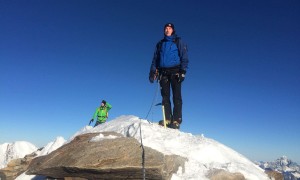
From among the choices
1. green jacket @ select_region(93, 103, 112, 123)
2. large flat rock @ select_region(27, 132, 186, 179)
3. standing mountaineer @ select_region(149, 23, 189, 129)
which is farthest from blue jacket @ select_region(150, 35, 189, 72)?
green jacket @ select_region(93, 103, 112, 123)

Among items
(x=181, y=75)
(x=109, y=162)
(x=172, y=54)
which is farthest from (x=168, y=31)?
(x=109, y=162)

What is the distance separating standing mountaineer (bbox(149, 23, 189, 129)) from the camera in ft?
39.3

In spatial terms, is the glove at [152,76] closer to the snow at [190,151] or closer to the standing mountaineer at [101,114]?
the snow at [190,151]

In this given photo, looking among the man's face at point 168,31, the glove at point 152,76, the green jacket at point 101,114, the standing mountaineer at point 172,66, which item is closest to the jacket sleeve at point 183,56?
the standing mountaineer at point 172,66

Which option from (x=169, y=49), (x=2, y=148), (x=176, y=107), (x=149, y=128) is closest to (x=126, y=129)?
(x=149, y=128)

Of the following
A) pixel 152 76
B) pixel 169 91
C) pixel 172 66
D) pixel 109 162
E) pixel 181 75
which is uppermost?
pixel 172 66

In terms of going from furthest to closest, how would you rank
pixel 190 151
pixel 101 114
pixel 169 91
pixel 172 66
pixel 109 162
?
pixel 101 114, pixel 169 91, pixel 172 66, pixel 190 151, pixel 109 162

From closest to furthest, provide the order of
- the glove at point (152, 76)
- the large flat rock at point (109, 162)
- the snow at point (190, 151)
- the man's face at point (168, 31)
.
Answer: the large flat rock at point (109, 162), the snow at point (190, 151), the man's face at point (168, 31), the glove at point (152, 76)

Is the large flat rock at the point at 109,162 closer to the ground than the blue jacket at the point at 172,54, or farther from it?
closer to the ground

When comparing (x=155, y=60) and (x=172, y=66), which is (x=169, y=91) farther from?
(x=155, y=60)

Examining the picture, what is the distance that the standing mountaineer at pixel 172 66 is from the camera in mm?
11977

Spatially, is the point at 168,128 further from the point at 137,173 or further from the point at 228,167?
the point at 137,173

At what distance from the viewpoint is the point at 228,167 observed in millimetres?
9883

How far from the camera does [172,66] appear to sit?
12078mm
